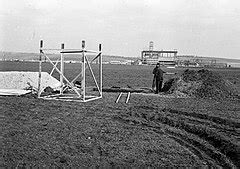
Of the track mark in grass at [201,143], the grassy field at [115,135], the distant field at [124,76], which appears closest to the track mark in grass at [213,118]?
the grassy field at [115,135]

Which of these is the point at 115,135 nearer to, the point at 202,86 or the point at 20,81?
the point at 202,86

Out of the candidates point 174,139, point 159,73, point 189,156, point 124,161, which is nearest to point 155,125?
point 174,139

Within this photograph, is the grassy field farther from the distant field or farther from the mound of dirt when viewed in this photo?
the distant field

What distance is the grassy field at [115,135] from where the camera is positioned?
698 cm

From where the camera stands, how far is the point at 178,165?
6.87 metres

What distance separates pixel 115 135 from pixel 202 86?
1223cm

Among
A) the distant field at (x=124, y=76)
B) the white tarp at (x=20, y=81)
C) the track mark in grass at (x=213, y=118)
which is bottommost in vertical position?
the distant field at (x=124, y=76)

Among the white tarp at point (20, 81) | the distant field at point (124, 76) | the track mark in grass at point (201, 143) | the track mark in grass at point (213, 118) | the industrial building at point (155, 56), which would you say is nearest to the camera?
the track mark in grass at point (201, 143)

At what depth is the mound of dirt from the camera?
1920cm

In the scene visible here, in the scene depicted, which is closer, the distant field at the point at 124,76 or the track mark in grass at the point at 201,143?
the track mark in grass at the point at 201,143

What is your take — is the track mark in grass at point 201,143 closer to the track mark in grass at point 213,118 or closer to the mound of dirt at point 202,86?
the track mark in grass at point 213,118

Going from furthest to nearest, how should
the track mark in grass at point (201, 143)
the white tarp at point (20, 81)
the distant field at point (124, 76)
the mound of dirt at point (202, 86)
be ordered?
the distant field at point (124, 76)
the white tarp at point (20, 81)
the mound of dirt at point (202, 86)
the track mark in grass at point (201, 143)

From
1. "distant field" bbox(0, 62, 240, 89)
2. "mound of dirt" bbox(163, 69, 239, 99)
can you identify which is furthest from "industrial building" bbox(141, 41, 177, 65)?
"mound of dirt" bbox(163, 69, 239, 99)

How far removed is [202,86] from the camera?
19.7 m
